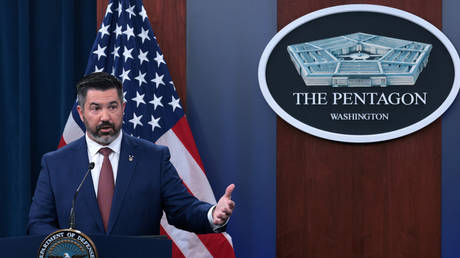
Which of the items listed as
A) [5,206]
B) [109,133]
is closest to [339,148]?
[109,133]

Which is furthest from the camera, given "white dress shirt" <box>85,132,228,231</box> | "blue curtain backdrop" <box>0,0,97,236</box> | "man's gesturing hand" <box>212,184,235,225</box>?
"blue curtain backdrop" <box>0,0,97,236</box>

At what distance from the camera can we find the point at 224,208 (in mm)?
1524

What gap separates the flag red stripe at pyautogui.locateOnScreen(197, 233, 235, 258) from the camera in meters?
2.64

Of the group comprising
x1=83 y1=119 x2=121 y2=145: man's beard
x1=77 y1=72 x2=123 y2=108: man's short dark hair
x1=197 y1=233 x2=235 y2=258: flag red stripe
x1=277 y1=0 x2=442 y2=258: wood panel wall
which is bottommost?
Result: x1=197 y1=233 x2=235 y2=258: flag red stripe

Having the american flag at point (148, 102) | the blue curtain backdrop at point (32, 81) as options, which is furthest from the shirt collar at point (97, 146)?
the blue curtain backdrop at point (32, 81)

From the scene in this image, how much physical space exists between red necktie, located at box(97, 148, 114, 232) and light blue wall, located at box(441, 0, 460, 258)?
1.92 metres

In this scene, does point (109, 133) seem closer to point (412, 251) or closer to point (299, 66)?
point (299, 66)

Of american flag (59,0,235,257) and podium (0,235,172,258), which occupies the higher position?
american flag (59,0,235,257)

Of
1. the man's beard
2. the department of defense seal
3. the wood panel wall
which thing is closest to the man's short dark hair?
the man's beard

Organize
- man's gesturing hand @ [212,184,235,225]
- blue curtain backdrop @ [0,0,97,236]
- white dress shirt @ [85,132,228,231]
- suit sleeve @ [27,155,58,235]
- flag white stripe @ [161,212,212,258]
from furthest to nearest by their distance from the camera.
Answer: blue curtain backdrop @ [0,0,97,236] < flag white stripe @ [161,212,212,258] < white dress shirt @ [85,132,228,231] < suit sleeve @ [27,155,58,235] < man's gesturing hand @ [212,184,235,225]

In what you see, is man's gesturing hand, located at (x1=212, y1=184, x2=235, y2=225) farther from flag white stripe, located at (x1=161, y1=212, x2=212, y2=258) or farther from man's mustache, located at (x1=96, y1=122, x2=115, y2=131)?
flag white stripe, located at (x1=161, y1=212, x2=212, y2=258)

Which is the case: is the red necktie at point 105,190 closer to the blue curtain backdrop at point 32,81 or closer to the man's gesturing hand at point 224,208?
the man's gesturing hand at point 224,208

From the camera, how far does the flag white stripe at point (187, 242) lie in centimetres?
262

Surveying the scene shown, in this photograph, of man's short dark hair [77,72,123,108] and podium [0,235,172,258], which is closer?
podium [0,235,172,258]
